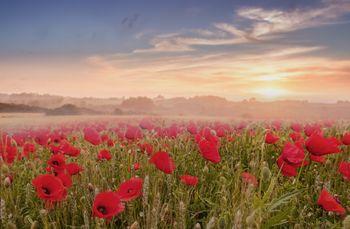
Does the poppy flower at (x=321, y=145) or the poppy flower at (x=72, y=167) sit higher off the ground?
the poppy flower at (x=321, y=145)

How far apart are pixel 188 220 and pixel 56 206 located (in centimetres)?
98

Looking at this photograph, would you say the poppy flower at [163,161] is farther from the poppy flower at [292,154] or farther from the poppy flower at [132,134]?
the poppy flower at [132,134]

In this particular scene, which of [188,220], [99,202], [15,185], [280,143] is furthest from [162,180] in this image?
[280,143]

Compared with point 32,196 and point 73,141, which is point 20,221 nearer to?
point 32,196

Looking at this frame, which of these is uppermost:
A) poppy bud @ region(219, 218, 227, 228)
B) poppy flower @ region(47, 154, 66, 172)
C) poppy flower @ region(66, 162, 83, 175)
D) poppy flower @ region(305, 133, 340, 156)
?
poppy flower @ region(305, 133, 340, 156)

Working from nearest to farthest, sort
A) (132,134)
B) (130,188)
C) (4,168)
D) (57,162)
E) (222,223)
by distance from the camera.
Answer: (130,188) → (222,223) → (57,162) → (4,168) → (132,134)

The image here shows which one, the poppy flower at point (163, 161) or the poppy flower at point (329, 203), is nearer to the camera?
the poppy flower at point (329, 203)

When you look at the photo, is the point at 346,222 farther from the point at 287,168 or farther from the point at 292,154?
the point at 287,168

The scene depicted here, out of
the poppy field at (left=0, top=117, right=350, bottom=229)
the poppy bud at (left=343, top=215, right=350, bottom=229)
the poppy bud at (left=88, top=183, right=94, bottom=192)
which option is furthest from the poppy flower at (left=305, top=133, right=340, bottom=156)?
the poppy bud at (left=88, top=183, right=94, bottom=192)

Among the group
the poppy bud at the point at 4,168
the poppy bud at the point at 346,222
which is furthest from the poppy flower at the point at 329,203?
the poppy bud at the point at 4,168

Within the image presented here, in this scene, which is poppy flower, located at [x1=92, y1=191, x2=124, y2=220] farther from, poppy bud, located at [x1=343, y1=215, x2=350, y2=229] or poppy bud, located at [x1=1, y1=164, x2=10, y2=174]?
poppy bud, located at [x1=1, y1=164, x2=10, y2=174]

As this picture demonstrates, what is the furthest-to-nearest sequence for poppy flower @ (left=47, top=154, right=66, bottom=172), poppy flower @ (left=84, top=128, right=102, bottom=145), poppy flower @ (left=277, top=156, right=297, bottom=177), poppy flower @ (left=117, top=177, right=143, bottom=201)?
poppy flower @ (left=84, top=128, right=102, bottom=145), poppy flower @ (left=277, top=156, right=297, bottom=177), poppy flower @ (left=47, top=154, right=66, bottom=172), poppy flower @ (left=117, top=177, right=143, bottom=201)

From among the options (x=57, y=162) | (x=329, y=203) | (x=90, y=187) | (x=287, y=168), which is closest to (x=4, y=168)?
(x=57, y=162)

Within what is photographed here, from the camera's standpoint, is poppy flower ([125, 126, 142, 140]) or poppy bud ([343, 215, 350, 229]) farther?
poppy flower ([125, 126, 142, 140])
